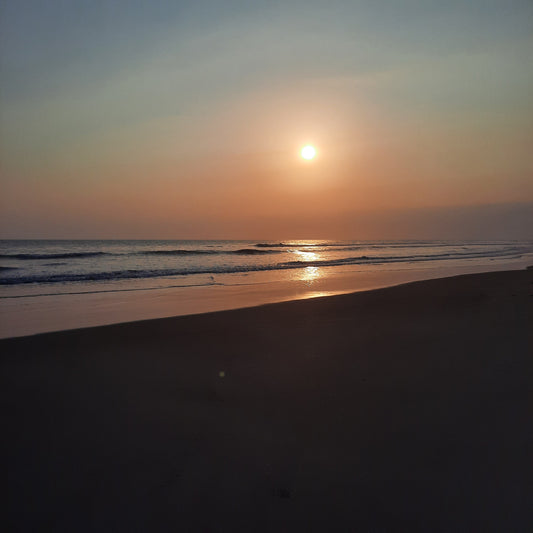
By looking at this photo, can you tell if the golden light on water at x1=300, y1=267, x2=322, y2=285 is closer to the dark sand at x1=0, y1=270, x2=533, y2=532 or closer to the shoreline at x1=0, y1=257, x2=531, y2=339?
the shoreline at x1=0, y1=257, x2=531, y2=339

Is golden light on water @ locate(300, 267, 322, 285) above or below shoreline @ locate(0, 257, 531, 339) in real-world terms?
above

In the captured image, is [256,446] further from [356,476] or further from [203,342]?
[203,342]

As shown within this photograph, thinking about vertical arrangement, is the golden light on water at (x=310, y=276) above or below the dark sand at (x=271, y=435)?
above

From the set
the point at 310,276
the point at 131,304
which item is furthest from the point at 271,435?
the point at 310,276

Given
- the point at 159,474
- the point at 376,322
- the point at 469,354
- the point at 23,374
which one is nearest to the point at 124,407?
the point at 159,474

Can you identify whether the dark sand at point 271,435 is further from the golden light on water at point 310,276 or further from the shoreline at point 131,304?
the golden light on water at point 310,276

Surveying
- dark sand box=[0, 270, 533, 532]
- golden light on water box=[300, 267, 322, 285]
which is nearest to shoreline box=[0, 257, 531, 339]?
golden light on water box=[300, 267, 322, 285]

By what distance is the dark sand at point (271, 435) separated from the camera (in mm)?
2568

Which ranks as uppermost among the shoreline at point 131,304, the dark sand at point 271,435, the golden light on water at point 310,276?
the golden light on water at point 310,276

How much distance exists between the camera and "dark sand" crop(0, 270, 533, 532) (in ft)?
8.43

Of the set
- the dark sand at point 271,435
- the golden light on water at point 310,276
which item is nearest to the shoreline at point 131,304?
the golden light on water at point 310,276

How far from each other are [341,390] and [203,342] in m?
2.92

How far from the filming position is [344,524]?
2.48 m

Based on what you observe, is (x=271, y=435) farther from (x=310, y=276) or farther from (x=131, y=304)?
(x=310, y=276)
